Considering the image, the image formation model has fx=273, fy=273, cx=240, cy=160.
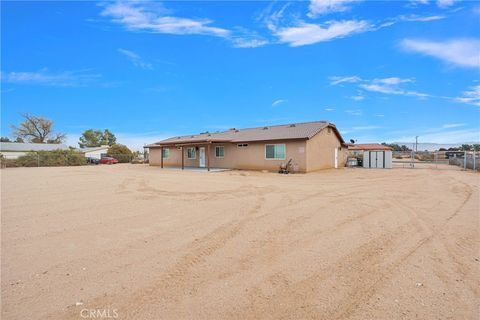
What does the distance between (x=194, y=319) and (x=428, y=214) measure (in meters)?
6.20

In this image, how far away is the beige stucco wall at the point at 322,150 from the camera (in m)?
18.7

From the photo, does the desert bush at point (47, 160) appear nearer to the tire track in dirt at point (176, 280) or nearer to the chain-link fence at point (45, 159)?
the chain-link fence at point (45, 159)

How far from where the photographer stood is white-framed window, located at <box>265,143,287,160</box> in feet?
63.4

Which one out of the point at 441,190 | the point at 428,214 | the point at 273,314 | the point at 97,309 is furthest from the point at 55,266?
the point at 441,190

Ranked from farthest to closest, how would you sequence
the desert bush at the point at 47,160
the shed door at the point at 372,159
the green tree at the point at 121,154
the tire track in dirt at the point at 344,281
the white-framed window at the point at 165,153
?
the green tree at the point at 121,154 < the white-framed window at the point at 165,153 < the desert bush at the point at 47,160 < the shed door at the point at 372,159 < the tire track in dirt at the point at 344,281

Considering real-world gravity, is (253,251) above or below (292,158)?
below

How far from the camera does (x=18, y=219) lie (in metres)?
5.99

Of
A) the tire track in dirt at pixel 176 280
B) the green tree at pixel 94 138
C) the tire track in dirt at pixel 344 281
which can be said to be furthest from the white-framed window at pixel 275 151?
the green tree at pixel 94 138

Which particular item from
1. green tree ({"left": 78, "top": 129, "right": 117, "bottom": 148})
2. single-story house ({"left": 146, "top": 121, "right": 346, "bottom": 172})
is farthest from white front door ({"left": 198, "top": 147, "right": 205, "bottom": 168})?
green tree ({"left": 78, "top": 129, "right": 117, "bottom": 148})

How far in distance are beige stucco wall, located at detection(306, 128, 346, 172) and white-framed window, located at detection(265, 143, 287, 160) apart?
1.82 metres

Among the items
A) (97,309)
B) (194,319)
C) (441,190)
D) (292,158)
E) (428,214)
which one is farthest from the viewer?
(292,158)

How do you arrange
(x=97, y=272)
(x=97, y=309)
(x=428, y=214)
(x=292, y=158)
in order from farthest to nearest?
(x=292, y=158)
(x=428, y=214)
(x=97, y=272)
(x=97, y=309)

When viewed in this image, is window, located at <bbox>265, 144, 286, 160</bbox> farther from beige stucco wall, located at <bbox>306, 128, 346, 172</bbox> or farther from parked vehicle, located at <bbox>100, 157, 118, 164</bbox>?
parked vehicle, located at <bbox>100, 157, 118, 164</bbox>

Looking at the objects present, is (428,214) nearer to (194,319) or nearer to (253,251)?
(253,251)
